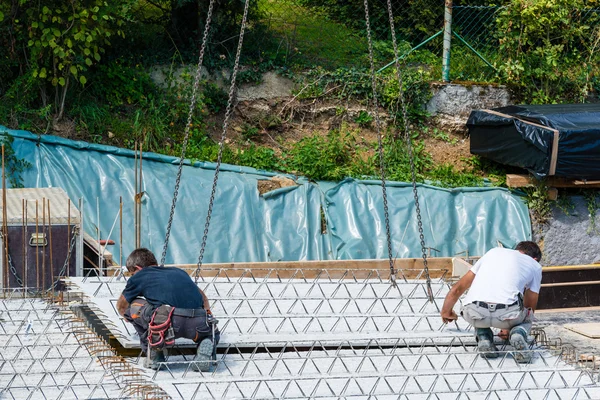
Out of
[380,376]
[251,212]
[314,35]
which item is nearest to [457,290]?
[380,376]

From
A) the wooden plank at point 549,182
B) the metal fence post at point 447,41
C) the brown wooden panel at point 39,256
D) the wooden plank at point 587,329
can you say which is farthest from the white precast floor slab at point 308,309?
the metal fence post at point 447,41

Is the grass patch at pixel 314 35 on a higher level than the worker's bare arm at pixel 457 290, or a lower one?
higher

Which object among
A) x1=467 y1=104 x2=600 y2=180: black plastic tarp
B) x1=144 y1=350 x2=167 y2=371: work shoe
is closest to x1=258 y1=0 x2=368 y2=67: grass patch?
x1=467 y1=104 x2=600 y2=180: black plastic tarp

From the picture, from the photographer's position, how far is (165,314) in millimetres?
7031

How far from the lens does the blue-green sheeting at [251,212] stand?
12.5 meters

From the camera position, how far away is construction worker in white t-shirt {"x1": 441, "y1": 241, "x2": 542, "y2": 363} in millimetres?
7461

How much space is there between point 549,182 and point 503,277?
6481 millimetres

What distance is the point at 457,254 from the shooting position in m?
13.0

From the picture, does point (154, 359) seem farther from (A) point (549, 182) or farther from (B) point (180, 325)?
(A) point (549, 182)

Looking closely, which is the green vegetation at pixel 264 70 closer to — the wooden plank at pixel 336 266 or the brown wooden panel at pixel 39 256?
the wooden plank at pixel 336 266

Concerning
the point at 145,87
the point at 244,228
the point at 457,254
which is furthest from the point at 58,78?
the point at 457,254

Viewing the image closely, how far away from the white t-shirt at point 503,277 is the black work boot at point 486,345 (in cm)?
28

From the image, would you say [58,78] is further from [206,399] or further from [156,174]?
[206,399]

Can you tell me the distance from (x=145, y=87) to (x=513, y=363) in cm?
896
